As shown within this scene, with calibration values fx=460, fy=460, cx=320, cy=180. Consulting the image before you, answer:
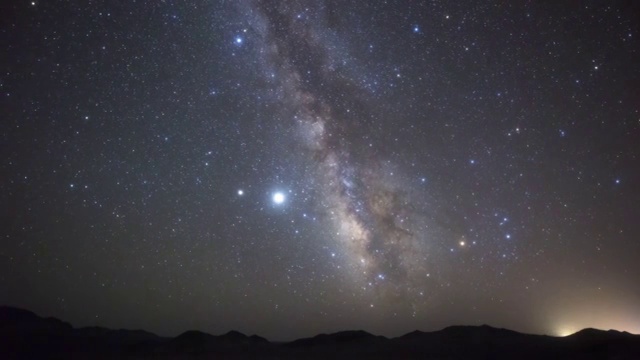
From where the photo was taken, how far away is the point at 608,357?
1775 centimetres

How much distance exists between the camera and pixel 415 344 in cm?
2552

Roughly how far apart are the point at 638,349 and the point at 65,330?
35.7m

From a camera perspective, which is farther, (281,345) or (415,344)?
(281,345)

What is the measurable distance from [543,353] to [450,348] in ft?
15.4

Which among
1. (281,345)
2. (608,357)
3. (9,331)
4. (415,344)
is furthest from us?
(9,331)

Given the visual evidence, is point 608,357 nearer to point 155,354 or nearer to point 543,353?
A: point 543,353

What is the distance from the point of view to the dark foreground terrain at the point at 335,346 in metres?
20.4

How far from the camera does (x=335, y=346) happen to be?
27.3 metres

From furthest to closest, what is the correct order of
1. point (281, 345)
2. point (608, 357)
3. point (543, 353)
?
point (281, 345)
point (543, 353)
point (608, 357)

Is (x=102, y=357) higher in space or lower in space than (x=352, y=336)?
lower

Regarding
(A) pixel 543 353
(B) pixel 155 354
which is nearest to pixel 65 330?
(B) pixel 155 354

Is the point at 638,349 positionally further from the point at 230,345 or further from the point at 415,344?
the point at 230,345

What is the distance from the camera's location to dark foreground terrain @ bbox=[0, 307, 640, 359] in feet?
66.8

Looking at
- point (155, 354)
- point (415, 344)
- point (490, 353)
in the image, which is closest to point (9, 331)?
point (155, 354)
